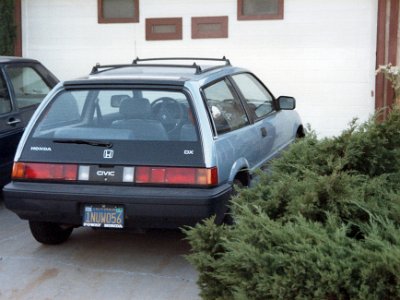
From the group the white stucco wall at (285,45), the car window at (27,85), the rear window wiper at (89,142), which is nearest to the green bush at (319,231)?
the rear window wiper at (89,142)

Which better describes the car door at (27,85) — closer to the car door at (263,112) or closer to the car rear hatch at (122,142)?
the car rear hatch at (122,142)

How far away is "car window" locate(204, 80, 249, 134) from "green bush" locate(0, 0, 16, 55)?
19.6ft

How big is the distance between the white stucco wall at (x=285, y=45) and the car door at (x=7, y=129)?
3.84 meters

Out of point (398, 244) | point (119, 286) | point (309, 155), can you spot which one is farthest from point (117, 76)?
point (398, 244)

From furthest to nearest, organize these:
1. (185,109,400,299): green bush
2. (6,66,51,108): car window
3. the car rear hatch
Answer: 1. (6,66,51,108): car window
2. the car rear hatch
3. (185,109,400,299): green bush

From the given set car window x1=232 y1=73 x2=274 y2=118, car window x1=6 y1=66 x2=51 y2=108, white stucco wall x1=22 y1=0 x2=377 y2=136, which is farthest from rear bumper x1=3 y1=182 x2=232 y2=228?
white stucco wall x1=22 y1=0 x2=377 y2=136

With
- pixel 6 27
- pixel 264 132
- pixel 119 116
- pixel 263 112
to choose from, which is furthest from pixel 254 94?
pixel 6 27

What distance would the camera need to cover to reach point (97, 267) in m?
5.39

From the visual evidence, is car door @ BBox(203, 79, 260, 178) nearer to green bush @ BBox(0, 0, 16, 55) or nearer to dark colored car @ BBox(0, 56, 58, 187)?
dark colored car @ BBox(0, 56, 58, 187)

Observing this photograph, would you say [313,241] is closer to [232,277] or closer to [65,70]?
[232,277]

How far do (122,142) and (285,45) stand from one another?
5575mm

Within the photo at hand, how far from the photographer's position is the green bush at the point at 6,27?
10.9 meters

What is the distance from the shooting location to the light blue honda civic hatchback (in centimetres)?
495

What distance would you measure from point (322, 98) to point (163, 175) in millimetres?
5630
